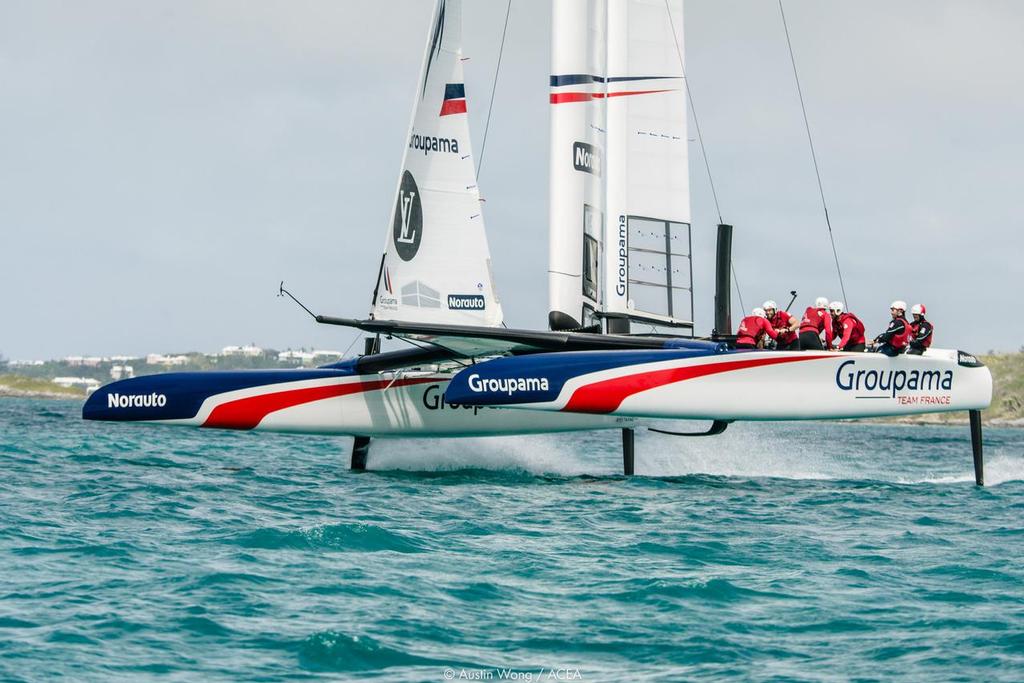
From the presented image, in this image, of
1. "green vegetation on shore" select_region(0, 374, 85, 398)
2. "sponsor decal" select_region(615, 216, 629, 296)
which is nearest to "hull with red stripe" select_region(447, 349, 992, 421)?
"sponsor decal" select_region(615, 216, 629, 296)

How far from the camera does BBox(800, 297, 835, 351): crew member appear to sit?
39.7ft

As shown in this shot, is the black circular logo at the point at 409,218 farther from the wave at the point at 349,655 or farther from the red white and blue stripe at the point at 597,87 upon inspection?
the wave at the point at 349,655

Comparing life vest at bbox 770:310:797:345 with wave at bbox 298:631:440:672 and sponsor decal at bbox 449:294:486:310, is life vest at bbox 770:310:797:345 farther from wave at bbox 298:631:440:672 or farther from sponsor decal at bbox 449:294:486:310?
wave at bbox 298:631:440:672

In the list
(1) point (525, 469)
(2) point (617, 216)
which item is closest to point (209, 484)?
(1) point (525, 469)

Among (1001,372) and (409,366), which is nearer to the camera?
(409,366)

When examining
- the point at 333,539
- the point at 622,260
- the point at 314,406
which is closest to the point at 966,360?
the point at 622,260

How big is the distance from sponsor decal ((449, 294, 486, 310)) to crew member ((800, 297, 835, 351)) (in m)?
3.05

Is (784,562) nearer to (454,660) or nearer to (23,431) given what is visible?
(454,660)

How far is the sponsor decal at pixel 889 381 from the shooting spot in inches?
465

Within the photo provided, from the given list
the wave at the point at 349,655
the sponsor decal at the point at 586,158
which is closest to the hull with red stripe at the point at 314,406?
the sponsor decal at the point at 586,158

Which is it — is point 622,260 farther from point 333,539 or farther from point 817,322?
point 333,539

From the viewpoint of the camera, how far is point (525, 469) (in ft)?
44.4

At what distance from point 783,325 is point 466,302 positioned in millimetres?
3129

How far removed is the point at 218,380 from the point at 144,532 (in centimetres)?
485
